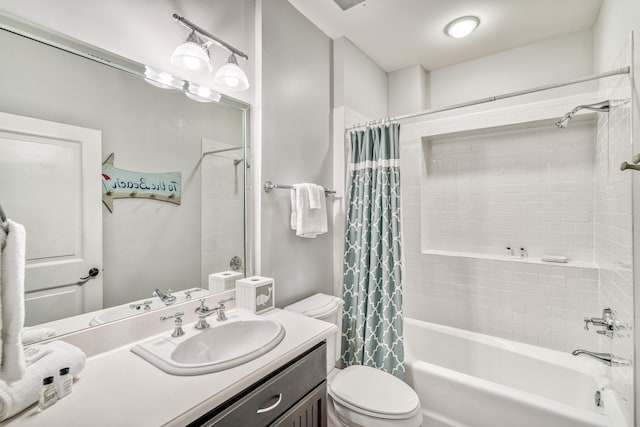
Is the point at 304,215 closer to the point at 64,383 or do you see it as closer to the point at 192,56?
the point at 192,56

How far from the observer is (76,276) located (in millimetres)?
1030

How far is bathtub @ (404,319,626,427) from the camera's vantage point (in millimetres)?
1372

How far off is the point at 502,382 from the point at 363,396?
1.15m

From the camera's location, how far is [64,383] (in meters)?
0.81

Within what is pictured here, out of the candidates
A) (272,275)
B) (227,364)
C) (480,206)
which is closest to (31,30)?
(227,364)

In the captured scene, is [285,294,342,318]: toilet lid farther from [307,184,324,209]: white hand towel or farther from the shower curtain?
[307,184,324,209]: white hand towel

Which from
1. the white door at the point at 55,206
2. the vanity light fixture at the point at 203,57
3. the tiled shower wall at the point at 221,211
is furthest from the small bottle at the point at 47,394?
the vanity light fixture at the point at 203,57

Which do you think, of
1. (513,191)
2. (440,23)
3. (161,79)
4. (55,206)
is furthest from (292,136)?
(513,191)

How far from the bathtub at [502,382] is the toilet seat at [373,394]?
0.28 metres

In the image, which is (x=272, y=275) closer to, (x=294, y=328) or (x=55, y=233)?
(x=294, y=328)

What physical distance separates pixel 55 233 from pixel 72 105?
0.45 metres

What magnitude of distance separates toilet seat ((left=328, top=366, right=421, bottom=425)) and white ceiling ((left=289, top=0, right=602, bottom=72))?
7.65 feet

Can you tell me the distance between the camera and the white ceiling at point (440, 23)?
1914mm

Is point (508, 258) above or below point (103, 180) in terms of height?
below
